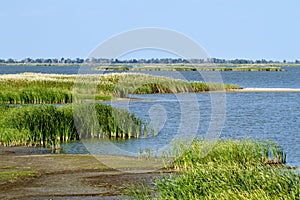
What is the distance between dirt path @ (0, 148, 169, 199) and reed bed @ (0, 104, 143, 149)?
6.95ft

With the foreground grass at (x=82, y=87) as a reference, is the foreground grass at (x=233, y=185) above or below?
below

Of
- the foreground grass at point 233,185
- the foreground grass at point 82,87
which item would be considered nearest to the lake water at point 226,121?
the foreground grass at point 82,87

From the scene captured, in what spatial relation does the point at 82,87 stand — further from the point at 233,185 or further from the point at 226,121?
the point at 233,185

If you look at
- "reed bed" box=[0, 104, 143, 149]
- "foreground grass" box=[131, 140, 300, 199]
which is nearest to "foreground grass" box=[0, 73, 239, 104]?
"reed bed" box=[0, 104, 143, 149]

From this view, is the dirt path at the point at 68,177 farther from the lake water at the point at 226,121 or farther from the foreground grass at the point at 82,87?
the foreground grass at the point at 82,87

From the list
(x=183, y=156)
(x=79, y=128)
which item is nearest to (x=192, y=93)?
(x=79, y=128)

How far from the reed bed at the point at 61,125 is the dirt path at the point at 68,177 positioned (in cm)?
212

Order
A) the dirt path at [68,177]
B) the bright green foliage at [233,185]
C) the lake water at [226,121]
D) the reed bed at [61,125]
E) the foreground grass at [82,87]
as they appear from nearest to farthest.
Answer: the bright green foliage at [233,185]
the dirt path at [68,177]
the reed bed at [61,125]
the lake water at [226,121]
the foreground grass at [82,87]

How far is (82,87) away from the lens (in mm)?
55125

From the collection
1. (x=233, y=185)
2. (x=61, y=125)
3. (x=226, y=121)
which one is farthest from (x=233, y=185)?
(x=226, y=121)

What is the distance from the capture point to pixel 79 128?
27.3 m

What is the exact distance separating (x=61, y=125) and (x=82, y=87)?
2909cm

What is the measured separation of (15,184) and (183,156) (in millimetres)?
4626

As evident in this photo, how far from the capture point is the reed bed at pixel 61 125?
82.6 feet
